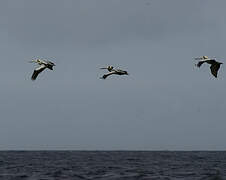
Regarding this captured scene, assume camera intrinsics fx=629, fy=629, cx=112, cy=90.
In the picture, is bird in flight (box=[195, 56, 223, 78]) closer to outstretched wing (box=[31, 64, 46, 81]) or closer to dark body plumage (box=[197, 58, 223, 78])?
dark body plumage (box=[197, 58, 223, 78])

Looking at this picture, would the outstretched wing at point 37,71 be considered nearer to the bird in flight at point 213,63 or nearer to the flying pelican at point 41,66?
the flying pelican at point 41,66

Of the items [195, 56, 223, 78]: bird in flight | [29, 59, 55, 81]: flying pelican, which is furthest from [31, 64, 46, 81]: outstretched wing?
[195, 56, 223, 78]: bird in flight

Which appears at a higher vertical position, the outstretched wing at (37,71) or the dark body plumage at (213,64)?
the outstretched wing at (37,71)

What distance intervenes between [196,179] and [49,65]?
2460 cm

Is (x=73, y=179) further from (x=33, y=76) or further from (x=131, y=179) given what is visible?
(x=33, y=76)

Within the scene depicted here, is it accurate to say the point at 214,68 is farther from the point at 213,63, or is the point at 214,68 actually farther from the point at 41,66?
the point at 41,66

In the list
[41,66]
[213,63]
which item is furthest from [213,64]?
[41,66]

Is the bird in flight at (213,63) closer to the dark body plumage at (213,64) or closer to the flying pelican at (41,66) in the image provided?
the dark body plumage at (213,64)

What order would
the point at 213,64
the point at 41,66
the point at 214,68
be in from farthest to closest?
the point at 41,66
the point at 213,64
the point at 214,68

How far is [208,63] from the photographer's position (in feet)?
105

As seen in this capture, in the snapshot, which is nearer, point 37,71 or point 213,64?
point 213,64

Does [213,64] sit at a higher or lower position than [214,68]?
higher

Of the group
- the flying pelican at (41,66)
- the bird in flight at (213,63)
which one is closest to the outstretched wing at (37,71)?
the flying pelican at (41,66)

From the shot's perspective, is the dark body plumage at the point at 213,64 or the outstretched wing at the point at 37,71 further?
the outstretched wing at the point at 37,71
